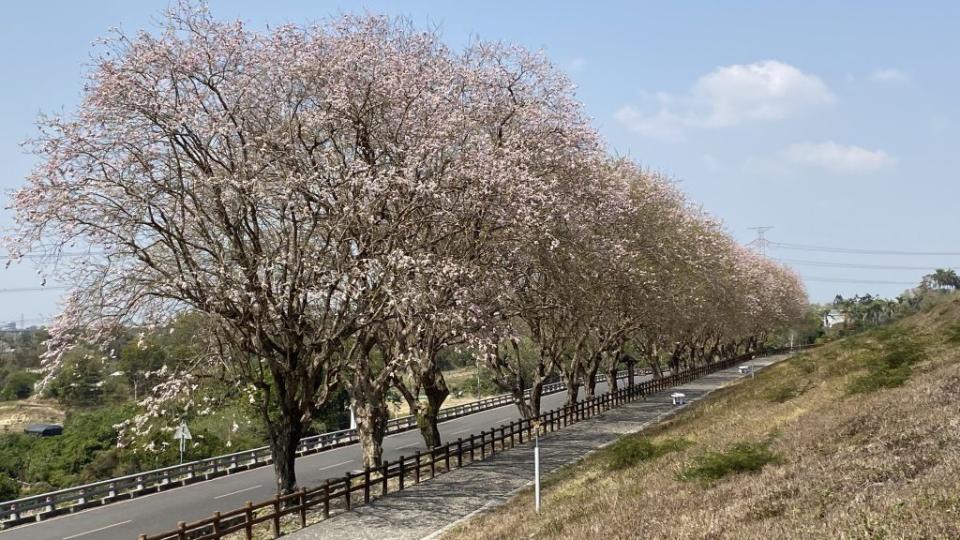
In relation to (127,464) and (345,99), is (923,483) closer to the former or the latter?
(345,99)

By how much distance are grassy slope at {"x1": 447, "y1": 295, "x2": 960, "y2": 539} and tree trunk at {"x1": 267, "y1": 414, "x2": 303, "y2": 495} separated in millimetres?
6113

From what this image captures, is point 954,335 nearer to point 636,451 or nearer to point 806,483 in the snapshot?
point 636,451

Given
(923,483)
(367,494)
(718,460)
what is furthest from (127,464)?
(923,483)

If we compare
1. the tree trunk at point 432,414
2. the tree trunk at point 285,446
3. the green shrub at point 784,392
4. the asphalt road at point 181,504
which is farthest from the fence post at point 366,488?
the green shrub at point 784,392

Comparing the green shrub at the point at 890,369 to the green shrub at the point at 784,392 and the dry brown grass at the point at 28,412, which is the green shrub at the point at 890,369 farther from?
the dry brown grass at the point at 28,412

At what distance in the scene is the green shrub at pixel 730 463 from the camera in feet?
42.9

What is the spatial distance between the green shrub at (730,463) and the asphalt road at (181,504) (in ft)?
56.6

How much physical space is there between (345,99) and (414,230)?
445cm

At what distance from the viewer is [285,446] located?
20891 mm

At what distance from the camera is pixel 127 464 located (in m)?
51.7

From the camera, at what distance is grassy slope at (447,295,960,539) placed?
25.5 feet

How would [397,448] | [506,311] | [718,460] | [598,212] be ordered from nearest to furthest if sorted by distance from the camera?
[718,460] < [506,311] < [598,212] < [397,448]

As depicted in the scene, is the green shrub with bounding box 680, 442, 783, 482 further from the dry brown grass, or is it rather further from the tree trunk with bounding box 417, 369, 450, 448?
the dry brown grass

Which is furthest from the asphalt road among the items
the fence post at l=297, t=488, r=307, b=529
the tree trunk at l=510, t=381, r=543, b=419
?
the tree trunk at l=510, t=381, r=543, b=419
